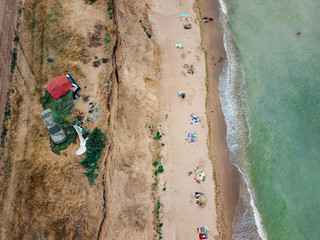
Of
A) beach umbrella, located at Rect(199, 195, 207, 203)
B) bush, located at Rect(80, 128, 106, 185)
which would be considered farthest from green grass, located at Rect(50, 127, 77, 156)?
beach umbrella, located at Rect(199, 195, 207, 203)

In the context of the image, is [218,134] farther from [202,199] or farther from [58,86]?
[58,86]

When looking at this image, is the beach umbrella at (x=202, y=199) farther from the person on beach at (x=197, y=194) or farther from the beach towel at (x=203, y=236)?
the beach towel at (x=203, y=236)

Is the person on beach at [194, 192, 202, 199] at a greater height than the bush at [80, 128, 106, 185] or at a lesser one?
lesser

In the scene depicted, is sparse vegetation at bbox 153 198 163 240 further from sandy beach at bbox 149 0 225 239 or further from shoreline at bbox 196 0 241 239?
shoreline at bbox 196 0 241 239

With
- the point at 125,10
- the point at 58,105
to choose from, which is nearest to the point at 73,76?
the point at 58,105

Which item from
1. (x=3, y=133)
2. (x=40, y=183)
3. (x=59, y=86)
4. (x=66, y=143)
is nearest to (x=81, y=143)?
(x=66, y=143)

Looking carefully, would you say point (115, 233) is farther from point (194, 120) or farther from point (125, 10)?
point (125, 10)
